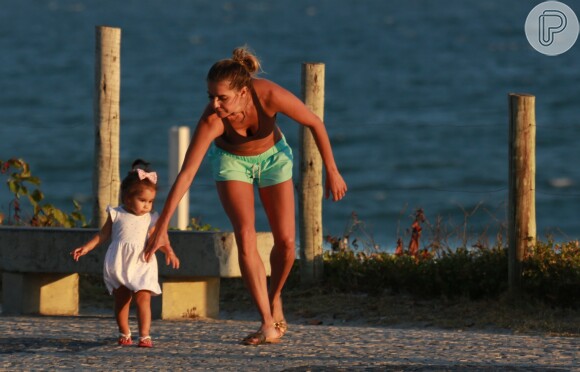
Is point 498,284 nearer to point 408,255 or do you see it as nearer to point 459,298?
point 459,298

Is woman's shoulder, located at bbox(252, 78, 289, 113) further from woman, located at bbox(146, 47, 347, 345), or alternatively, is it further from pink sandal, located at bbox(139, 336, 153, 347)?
pink sandal, located at bbox(139, 336, 153, 347)

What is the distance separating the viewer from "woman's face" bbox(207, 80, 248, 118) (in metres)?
7.66

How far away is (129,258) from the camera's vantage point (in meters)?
7.93

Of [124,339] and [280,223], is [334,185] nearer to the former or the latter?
[280,223]

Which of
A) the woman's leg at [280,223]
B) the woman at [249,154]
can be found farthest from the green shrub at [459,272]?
the woman at [249,154]

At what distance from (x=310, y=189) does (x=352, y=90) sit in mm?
42123

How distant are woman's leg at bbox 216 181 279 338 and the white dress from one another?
0.51 metres

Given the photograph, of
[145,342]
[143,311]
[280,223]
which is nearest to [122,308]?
[143,311]

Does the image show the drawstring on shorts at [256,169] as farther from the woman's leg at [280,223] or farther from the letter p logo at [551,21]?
the letter p logo at [551,21]

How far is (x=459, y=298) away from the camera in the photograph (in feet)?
33.7

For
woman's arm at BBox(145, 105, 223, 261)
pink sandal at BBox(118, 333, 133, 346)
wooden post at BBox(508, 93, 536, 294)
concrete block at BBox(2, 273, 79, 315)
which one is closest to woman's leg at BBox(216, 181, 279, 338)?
woman's arm at BBox(145, 105, 223, 261)

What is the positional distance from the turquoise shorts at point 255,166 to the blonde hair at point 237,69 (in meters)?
0.44

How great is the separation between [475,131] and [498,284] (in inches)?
1318

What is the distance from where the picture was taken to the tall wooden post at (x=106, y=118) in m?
10.7
